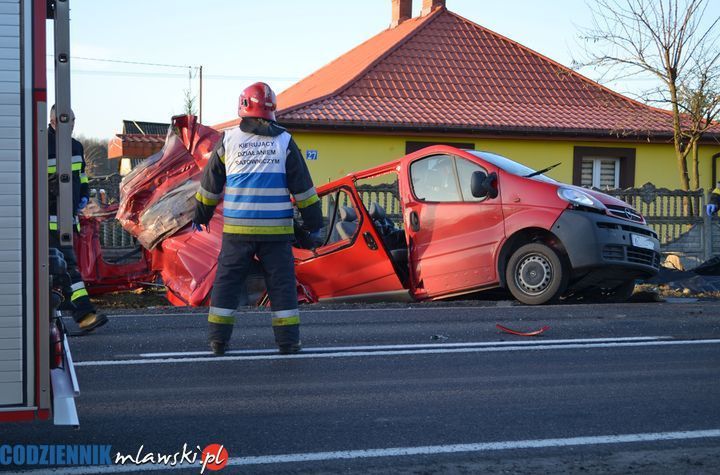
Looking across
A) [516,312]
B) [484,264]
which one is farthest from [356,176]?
[516,312]

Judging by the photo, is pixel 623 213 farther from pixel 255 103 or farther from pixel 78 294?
pixel 78 294

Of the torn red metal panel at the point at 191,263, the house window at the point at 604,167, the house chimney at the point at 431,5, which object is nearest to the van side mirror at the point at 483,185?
the torn red metal panel at the point at 191,263

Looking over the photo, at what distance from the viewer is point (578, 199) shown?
988 centimetres

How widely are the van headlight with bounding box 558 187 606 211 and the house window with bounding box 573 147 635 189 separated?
1545cm

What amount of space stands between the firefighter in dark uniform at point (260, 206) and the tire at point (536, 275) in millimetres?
3706

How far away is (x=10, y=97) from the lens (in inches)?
153

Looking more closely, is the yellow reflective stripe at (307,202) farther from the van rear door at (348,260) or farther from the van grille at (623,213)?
the van grille at (623,213)

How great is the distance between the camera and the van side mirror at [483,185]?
9.98 m

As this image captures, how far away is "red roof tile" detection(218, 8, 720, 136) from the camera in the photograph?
2384cm

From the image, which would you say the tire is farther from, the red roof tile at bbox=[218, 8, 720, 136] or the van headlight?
the red roof tile at bbox=[218, 8, 720, 136]

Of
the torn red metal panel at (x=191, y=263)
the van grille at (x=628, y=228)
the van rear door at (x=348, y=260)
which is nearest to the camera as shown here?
the van grille at (x=628, y=228)

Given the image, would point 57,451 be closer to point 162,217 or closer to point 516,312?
point 516,312

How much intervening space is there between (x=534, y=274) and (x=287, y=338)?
3.84 meters

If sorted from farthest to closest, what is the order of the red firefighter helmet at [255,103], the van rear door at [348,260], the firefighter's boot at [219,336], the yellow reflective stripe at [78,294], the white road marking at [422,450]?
the van rear door at [348,260]
the yellow reflective stripe at [78,294]
the firefighter's boot at [219,336]
the red firefighter helmet at [255,103]
the white road marking at [422,450]
